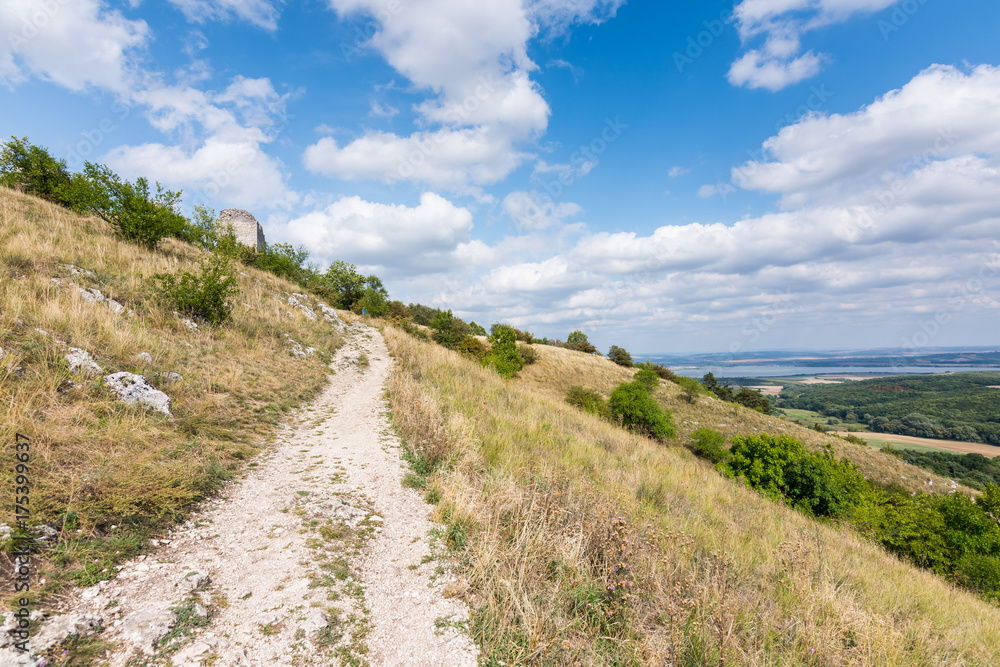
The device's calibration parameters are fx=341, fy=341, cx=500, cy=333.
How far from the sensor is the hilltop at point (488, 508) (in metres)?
3.22

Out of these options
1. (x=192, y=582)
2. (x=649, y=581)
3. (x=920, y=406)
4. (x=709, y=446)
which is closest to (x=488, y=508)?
(x=649, y=581)

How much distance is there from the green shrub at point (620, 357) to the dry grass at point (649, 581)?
158ft

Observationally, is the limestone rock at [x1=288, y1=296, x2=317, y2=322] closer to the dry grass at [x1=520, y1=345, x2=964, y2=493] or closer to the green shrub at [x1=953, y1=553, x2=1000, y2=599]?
the dry grass at [x1=520, y1=345, x2=964, y2=493]

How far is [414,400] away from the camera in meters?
9.41

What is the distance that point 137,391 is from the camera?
5.95m

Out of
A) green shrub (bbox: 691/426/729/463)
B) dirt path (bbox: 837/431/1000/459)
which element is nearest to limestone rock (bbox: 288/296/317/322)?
green shrub (bbox: 691/426/729/463)

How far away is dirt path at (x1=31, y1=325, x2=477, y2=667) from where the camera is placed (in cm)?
270

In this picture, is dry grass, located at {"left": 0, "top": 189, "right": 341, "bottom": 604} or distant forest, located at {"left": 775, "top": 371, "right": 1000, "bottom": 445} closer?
dry grass, located at {"left": 0, "top": 189, "right": 341, "bottom": 604}

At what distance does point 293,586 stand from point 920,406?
130587 millimetres

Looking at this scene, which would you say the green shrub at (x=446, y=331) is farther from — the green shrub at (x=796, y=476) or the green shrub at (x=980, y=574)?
the green shrub at (x=980, y=574)

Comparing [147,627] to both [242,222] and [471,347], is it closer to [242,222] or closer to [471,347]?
[471,347]

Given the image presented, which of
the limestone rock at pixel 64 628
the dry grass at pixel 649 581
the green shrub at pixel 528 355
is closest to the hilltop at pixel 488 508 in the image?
the dry grass at pixel 649 581

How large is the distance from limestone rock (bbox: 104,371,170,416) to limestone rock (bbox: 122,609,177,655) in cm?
444

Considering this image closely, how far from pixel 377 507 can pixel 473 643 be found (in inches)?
102
